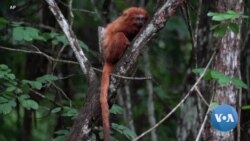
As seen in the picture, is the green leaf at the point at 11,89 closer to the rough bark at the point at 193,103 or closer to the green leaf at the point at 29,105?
the green leaf at the point at 29,105

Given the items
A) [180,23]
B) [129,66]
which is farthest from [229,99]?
[180,23]

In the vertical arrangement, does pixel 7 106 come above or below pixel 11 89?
below

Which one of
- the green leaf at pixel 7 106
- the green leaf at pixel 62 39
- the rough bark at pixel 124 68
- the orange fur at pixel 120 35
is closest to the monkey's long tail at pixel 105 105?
the rough bark at pixel 124 68

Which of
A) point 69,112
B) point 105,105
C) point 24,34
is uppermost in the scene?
point 24,34

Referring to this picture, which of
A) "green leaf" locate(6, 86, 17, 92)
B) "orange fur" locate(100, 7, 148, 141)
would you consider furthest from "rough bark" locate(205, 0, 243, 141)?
"green leaf" locate(6, 86, 17, 92)

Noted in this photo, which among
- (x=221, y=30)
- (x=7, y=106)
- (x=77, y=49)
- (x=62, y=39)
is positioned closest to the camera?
(x=221, y=30)

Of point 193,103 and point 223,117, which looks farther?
point 193,103

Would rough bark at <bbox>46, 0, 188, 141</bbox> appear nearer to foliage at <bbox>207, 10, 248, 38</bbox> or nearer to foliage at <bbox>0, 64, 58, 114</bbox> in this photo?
foliage at <bbox>207, 10, 248, 38</bbox>

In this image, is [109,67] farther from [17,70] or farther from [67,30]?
[17,70]

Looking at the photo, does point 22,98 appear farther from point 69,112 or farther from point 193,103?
point 193,103

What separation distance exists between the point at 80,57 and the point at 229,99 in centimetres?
120

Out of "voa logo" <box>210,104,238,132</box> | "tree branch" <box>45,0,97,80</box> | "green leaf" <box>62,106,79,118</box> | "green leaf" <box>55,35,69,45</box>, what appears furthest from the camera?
"green leaf" <box>55,35,69,45</box>

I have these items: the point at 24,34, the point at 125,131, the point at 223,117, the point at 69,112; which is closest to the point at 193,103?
the point at 125,131

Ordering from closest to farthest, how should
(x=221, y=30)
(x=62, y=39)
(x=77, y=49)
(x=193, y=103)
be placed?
1. (x=221, y=30)
2. (x=77, y=49)
3. (x=62, y=39)
4. (x=193, y=103)
